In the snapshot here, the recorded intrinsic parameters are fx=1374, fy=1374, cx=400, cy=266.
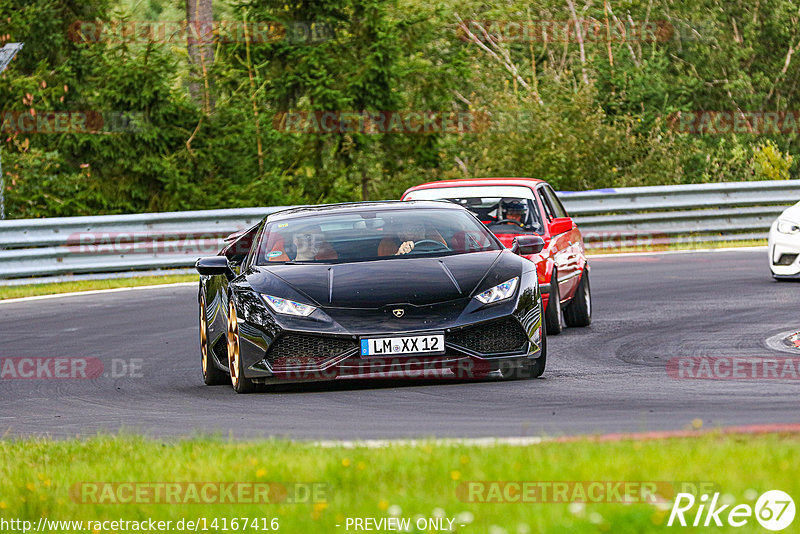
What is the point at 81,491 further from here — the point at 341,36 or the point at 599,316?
the point at 341,36

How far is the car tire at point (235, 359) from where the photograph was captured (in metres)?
9.48

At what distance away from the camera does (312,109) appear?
97.7 feet

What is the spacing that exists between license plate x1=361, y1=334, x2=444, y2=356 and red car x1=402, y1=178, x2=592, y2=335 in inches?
135

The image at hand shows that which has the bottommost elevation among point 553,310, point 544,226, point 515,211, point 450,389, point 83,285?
point 83,285

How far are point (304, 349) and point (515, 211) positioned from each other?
4.86 metres

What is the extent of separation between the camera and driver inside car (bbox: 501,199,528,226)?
1336cm

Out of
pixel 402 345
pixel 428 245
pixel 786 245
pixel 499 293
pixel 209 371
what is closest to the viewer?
pixel 402 345

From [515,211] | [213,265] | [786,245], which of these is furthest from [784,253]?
[213,265]

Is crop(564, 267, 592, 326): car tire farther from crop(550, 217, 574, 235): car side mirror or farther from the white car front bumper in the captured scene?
the white car front bumper

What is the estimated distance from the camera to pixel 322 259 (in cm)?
996

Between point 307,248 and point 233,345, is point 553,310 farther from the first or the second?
point 233,345

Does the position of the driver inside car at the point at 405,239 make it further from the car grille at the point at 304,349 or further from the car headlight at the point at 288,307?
the car grille at the point at 304,349

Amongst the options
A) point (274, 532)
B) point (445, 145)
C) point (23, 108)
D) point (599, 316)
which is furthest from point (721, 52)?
point (274, 532)

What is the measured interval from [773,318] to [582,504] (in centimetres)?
869
